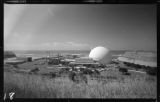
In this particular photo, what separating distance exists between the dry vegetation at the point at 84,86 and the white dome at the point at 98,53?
0.35 m

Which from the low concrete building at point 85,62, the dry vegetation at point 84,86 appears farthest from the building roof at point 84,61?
the dry vegetation at point 84,86

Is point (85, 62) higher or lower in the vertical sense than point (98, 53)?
lower

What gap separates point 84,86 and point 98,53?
0.73 m

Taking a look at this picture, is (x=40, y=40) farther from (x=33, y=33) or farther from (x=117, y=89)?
(x=117, y=89)

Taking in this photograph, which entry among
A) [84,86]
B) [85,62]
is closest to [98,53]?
[85,62]

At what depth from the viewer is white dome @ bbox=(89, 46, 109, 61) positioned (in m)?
5.74

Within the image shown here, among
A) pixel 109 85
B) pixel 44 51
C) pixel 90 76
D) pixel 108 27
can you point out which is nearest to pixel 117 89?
pixel 109 85

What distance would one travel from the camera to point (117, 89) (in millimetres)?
5793

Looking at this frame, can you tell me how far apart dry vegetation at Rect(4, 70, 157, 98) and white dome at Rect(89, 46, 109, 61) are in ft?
1.14

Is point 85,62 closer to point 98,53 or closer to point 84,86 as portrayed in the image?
point 98,53

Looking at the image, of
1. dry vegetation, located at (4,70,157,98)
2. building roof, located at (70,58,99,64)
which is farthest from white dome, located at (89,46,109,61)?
dry vegetation, located at (4,70,157,98)

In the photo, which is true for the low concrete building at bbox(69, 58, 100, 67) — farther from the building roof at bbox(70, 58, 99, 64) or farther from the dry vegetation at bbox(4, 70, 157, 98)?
the dry vegetation at bbox(4, 70, 157, 98)

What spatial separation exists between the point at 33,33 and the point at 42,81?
39.0 inches

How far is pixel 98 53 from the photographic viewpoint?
Answer: 5738 millimetres
